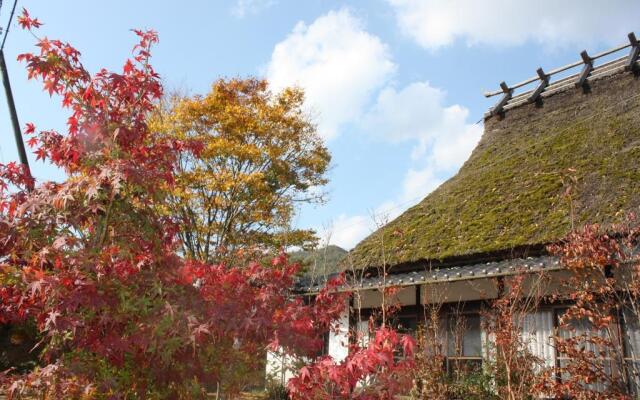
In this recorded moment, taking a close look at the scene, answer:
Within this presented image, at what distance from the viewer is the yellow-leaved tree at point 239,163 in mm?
15547

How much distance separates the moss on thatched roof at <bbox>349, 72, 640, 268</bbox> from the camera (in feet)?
28.6

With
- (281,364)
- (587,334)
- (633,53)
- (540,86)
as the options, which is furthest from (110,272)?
(540,86)

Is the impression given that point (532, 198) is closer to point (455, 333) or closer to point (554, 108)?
point (455, 333)

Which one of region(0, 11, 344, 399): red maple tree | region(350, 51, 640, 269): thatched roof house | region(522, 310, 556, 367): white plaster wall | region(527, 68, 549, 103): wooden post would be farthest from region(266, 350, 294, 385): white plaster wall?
region(527, 68, 549, 103): wooden post

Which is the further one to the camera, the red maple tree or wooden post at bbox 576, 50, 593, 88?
wooden post at bbox 576, 50, 593, 88

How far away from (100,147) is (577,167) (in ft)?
30.0

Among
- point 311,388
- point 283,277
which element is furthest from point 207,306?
point 283,277

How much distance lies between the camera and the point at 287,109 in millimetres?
16438

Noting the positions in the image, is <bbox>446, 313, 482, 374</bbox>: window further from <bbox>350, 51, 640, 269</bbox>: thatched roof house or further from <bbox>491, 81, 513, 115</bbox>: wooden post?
<bbox>491, 81, 513, 115</bbox>: wooden post

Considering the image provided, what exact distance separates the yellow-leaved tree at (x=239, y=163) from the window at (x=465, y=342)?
7108 mm

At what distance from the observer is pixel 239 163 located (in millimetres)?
16047

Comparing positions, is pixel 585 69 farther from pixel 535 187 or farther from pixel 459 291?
pixel 459 291

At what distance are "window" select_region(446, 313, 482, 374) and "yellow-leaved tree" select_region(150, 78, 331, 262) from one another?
7.11 m

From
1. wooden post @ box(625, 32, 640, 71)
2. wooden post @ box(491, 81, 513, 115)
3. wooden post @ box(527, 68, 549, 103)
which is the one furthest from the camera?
wooden post @ box(491, 81, 513, 115)
